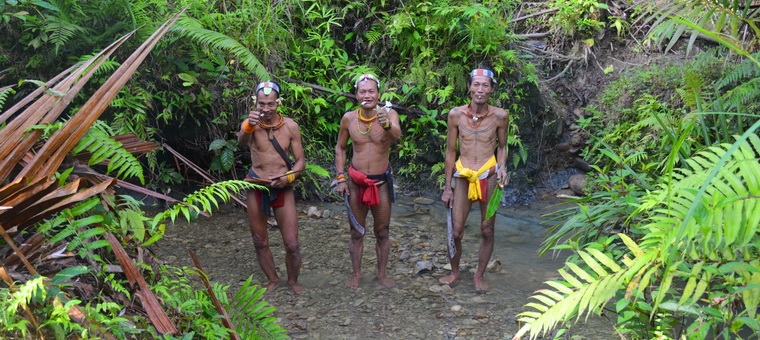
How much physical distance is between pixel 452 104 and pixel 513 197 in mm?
1345

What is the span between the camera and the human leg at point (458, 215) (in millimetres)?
5797

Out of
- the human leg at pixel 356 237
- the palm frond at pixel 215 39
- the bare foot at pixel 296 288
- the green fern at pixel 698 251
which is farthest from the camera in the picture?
the palm frond at pixel 215 39

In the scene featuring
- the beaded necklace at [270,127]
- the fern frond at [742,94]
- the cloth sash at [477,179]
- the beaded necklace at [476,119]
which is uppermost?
the fern frond at [742,94]

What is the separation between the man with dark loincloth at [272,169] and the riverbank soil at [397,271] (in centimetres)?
50

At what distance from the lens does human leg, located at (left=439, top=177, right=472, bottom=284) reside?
5.80m

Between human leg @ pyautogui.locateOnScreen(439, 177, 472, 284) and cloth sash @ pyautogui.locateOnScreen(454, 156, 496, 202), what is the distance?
74 millimetres

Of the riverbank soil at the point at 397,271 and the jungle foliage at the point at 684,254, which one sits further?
the riverbank soil at the point at 397,271

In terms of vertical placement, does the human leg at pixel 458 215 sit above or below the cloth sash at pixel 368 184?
below

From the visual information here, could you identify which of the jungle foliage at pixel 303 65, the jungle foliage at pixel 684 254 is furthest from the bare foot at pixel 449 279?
the jungle foliage at pixel 303 65

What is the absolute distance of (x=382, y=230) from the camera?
5863mm

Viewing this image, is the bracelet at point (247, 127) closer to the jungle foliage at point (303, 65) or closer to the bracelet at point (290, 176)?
the bracelet at point (290, 176)

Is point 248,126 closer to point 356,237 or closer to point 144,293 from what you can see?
point 356,237

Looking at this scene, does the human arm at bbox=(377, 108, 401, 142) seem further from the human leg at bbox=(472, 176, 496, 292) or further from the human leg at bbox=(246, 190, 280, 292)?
the human leg at bbox=(246, 190, 280, 292)

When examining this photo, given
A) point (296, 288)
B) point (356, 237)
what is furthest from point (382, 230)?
point (296, 288)
